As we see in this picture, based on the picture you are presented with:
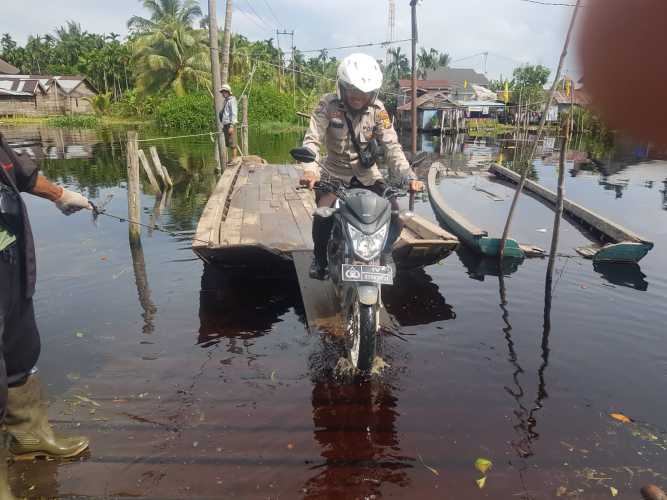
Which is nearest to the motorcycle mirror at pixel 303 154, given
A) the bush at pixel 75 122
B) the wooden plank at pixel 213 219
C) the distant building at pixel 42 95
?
the wooden plank at pixel 213 219

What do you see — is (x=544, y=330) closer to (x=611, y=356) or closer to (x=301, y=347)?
(x=611, y=356)

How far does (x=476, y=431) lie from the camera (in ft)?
11.7

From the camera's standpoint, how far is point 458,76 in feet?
216

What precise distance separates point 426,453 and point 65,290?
495 cm

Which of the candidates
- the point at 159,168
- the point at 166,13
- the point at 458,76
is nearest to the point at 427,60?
the point at 458,76

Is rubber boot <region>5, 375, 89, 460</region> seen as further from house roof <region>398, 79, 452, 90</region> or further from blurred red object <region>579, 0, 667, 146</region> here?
house roof <region>398, 79, 452, 90</region>

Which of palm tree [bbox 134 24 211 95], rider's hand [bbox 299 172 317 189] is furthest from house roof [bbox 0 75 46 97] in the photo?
rider's hand [bbox 299 172 317 189]

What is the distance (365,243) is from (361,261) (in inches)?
5.7

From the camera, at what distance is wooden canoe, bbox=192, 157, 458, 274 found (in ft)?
18.0

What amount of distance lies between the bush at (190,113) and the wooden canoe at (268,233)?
101 feet

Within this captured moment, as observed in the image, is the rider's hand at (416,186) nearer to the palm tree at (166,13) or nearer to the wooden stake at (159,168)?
the wooden stake at (159,168)

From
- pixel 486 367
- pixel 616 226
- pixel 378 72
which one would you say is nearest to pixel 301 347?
pixel 486 367

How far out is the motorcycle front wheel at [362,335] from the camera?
3.72m

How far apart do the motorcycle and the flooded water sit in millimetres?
469
